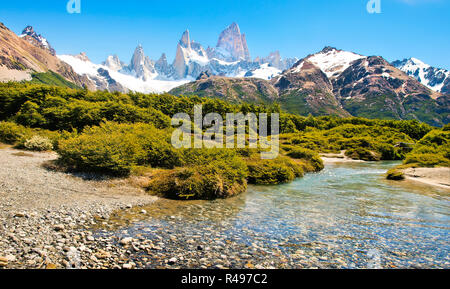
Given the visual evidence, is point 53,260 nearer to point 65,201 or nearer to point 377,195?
point 65,201

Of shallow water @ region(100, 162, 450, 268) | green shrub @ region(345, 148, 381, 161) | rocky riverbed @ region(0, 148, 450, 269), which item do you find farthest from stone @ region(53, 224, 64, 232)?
green shrub @ region(345, 148, 381, 161)

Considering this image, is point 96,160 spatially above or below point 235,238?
above

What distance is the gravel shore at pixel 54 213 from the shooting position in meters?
7.17

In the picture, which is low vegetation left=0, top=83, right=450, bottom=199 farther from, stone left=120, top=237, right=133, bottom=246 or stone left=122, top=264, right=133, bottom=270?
stone left=122, top=264, right=133, bottom=270

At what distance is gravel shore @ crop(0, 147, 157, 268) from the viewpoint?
717 centimetres

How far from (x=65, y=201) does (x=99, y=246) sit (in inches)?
251

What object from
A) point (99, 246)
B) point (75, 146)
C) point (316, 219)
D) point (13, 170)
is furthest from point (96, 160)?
point (316, 219)

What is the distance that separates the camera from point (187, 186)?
16547 millimetres

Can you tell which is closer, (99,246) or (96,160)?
(99,246)

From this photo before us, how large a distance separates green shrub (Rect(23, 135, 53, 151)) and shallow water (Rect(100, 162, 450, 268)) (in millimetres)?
20876

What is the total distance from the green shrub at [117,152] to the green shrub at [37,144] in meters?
7.12

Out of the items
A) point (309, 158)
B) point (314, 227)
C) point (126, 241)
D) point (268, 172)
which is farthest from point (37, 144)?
point (309, 158)

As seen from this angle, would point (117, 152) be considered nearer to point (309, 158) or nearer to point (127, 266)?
point (127, 266)

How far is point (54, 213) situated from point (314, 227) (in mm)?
12165
